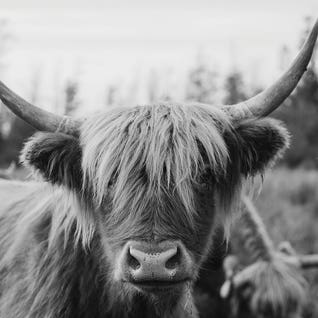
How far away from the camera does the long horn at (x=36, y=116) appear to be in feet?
10.6

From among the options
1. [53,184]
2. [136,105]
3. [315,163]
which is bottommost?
[315,163]

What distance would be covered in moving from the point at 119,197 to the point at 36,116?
2.33 ft

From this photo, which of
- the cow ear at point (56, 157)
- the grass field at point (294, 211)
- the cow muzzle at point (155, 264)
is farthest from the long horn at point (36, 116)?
the grass field at point (294, 211)

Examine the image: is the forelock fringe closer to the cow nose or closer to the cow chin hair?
the cow nose

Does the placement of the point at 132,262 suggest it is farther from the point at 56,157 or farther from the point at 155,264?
the point at 56,157

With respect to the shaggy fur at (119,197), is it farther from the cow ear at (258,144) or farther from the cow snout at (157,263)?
the cow snout at (157,263)

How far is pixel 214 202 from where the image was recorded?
11.3 feet

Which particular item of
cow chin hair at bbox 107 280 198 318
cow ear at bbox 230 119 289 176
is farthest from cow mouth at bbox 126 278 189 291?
cow ear at bbox 230 119 289 176

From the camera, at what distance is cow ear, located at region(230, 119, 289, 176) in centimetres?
344

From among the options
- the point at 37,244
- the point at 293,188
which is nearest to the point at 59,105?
the point at 293,188

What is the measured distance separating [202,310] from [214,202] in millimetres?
3763

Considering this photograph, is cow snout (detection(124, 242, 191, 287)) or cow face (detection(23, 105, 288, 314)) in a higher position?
cow face (detection(23, 105, 288, 314))

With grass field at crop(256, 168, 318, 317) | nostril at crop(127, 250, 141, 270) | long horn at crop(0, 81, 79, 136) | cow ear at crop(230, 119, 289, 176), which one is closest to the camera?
nostril at crop(127, 250, 141, 270)

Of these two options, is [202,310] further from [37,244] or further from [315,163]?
[315,163]
